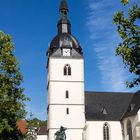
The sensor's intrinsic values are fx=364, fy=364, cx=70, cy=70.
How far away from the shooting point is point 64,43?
46188mm

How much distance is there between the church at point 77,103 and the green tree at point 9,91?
1887cm

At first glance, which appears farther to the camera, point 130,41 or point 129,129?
point 129,129

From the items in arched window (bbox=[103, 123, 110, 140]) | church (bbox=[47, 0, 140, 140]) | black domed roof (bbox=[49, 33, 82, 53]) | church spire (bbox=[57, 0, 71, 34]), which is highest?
church spire (bbox=[57, 0, 71, 34])

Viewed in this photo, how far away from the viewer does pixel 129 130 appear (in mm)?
41750

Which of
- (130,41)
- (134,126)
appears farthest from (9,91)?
(134,126)

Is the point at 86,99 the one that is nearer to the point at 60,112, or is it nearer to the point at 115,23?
the point at 60,112

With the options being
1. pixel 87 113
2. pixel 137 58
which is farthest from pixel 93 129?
pixel 137 58

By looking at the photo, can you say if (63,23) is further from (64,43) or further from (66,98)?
(66,98)

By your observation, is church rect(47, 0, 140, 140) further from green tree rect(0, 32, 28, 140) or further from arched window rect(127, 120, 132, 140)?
green tree rect(0, 32, 28, 140)

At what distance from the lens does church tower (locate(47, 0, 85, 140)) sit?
42688 mm

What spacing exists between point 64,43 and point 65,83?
527 centimetres

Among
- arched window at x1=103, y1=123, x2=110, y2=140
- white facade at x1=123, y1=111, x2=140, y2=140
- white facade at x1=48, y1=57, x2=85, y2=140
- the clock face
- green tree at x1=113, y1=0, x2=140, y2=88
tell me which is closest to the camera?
green tree at x1=113, y1=0, x2=140, y2=88

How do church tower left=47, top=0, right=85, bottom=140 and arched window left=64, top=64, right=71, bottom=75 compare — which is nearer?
church tower left=47, top=0, right=85, bottom=140

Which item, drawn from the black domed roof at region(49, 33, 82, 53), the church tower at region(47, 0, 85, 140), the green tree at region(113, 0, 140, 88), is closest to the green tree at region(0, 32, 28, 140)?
the green tree at region(113, 0, 140, 88)
